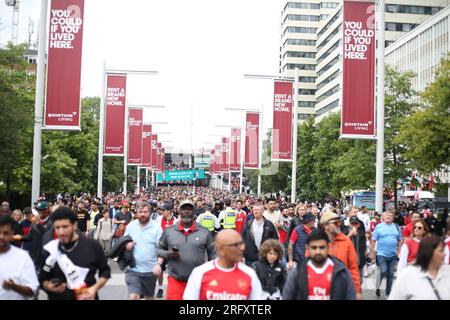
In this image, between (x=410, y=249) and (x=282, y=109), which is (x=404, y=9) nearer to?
(x=282, y=109)

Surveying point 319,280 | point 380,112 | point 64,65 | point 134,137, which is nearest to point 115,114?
point 134,137

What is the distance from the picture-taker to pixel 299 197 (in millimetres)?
60312

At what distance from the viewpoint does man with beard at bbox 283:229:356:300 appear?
240 inches

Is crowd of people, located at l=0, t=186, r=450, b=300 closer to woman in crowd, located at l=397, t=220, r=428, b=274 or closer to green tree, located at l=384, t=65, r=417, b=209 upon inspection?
woman in crowd, located at l=397, t=220, r=428, b=274

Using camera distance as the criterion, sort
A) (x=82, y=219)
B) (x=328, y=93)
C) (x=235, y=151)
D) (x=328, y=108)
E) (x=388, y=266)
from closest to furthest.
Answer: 1. (x=388, y=266)
2. (x=82, y=219)
3. (x=235, y=151)
4. (x=328, y=108)
5. (x=328, y=93)

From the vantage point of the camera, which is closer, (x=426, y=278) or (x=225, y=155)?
(x=426, y=278)

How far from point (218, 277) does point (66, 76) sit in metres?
18.3

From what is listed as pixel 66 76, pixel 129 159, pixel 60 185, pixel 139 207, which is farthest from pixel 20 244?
pixel 129 159

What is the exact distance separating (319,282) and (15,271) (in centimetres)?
253

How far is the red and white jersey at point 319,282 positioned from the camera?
240 inches

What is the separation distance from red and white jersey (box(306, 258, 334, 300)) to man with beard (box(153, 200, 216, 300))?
9.34ft

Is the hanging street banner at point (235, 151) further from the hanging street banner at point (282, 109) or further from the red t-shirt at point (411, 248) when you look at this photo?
the red t-shirt at point (411, 248)

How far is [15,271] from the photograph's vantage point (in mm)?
6273

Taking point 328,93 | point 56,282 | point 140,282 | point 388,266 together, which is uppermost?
point 328,93
